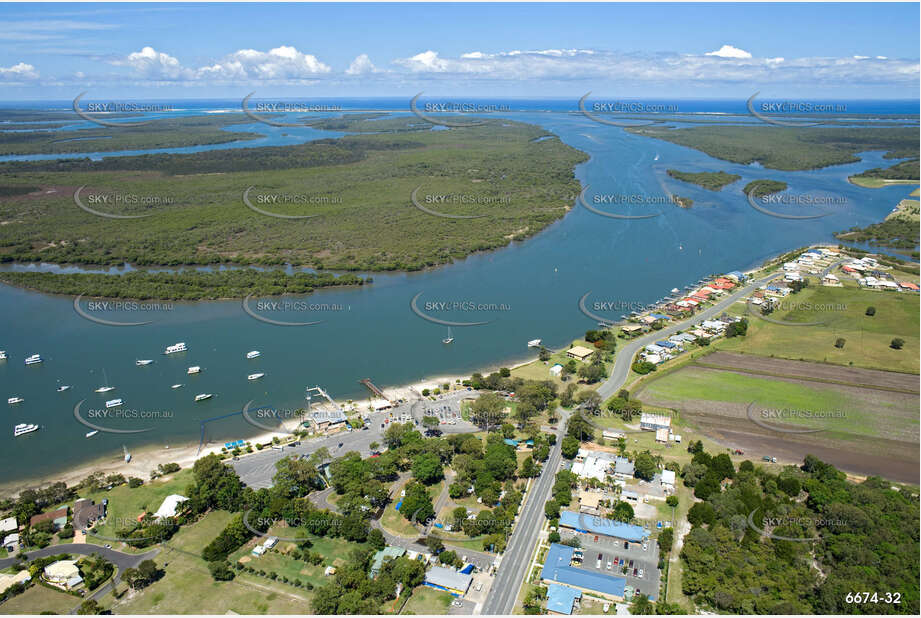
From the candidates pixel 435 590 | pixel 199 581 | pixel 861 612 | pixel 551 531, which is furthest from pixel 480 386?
pixel 861 612

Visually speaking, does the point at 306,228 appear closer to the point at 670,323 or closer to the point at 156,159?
the point at 670,323

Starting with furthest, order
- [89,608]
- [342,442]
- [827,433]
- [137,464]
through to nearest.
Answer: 1. [827,433]
2. [342,442]
3. [137,464]
4. [89,608]

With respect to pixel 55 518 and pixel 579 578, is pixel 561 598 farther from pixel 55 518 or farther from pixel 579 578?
pixel 55 518

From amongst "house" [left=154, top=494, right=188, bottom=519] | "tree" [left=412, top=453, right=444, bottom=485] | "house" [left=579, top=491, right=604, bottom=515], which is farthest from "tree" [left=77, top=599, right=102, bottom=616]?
"house" [left=579, top=491, right=604, bottom=515]

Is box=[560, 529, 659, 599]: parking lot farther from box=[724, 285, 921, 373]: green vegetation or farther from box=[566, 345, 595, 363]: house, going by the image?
box=[724, 285, 921, 373]: green vegetation

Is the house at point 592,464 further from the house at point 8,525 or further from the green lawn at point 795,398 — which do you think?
the house at point 8,525

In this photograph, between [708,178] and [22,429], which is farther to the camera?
[708,178]

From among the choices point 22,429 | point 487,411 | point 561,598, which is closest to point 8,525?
point 22,429
